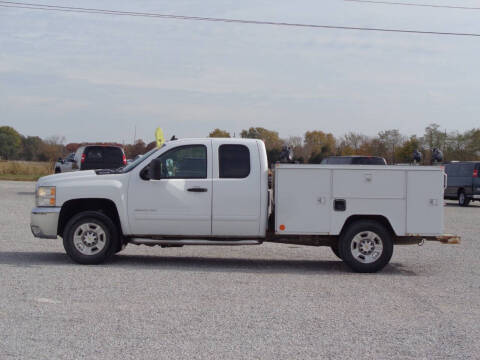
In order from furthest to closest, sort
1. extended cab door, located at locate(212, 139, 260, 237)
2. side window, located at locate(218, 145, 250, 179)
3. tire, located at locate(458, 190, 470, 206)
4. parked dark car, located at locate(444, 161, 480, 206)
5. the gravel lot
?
tire, located at locate(458, 190, 470, 206), parked dark car, located at locate(444, 161, 480, 206), side window, located at locate(218, 145, 250, 179), extended cab door, located at locate(212, 139, 260, 237), the gravel lot

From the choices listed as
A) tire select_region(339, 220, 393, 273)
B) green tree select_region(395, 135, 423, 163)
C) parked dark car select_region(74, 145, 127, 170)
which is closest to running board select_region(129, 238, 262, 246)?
tire select_region(339, 220, 393, 273)

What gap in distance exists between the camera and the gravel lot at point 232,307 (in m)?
5.92

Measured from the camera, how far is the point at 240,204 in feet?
33.6

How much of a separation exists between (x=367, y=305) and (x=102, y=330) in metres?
3.31

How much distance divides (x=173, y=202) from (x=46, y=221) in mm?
2097

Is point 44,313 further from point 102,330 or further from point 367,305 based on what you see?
point 367,305

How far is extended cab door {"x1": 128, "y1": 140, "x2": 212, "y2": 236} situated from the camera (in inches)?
404

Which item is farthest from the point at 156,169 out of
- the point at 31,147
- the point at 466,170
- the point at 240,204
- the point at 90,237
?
the point at 31,147

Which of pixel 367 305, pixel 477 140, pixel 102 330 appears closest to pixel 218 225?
pixel 367 305

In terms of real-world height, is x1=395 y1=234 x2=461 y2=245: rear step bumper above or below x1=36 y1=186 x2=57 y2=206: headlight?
below

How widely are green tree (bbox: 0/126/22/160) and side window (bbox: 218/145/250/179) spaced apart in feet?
369

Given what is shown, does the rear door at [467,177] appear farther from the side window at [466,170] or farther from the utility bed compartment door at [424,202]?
the utility bed compartment door at [424,202]

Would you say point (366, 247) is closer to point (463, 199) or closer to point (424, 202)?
point (424, 202)

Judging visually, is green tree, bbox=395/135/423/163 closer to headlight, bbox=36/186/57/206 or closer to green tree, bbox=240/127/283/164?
green tree, bbox=240/127/283/164
